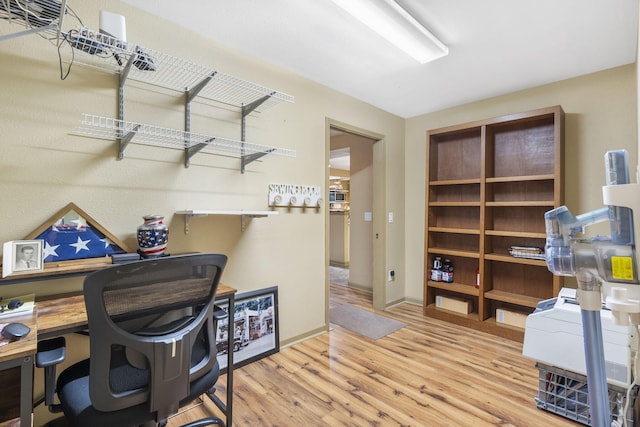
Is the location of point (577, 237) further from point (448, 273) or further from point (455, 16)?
point (448, 273)

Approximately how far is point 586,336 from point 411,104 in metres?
3.04

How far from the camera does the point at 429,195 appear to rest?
3436 mm

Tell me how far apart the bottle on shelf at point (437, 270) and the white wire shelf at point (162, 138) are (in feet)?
7.20

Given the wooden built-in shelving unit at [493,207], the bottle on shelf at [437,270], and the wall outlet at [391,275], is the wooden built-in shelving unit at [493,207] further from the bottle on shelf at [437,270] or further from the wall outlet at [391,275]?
the wall outlet at [391,275]

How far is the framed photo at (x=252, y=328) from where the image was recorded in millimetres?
2211

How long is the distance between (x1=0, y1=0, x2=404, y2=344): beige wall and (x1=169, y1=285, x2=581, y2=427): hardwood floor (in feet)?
1.40

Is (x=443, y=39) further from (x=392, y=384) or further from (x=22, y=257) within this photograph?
(x=22, y=257)

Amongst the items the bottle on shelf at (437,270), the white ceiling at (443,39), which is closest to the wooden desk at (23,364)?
the white ceiling at (443,39)

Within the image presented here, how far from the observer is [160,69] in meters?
1.84

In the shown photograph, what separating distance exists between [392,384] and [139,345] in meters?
1.69

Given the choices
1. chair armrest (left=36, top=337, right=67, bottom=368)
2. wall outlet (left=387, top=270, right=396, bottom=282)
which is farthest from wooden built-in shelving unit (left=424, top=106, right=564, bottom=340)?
chair armrest (left=36, top=337, right=67, bottom=368)

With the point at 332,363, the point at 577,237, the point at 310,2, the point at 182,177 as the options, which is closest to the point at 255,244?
the point at 182,177

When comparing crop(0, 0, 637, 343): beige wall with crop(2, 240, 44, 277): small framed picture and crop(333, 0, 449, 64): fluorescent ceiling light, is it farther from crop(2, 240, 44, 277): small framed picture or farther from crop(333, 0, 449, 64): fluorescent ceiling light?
crop(333, 0, 449, 64): fluorescent ceiling light

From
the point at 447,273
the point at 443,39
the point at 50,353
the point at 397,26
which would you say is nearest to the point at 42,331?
the point at 50,353
